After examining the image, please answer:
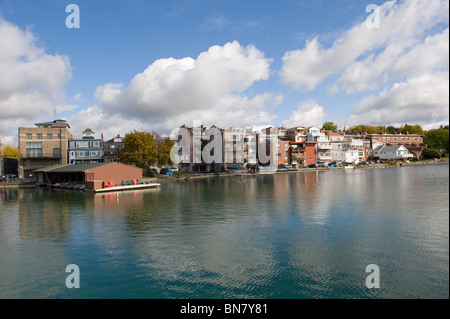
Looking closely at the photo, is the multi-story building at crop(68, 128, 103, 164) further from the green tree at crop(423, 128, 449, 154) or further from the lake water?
the green tree at crop(423, 128, 449, 154)

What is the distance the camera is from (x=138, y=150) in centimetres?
6425

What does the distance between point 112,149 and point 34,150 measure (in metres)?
19.2

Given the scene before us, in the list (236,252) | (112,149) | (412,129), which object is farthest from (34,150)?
(412,129)

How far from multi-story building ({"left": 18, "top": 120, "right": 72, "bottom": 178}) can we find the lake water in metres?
55.7

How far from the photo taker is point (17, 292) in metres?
11.3

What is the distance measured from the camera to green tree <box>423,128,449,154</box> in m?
12.5

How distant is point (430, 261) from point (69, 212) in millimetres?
28858

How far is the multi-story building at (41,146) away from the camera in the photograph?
71312 millimetres

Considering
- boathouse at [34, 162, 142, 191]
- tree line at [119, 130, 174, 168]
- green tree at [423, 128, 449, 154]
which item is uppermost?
tree line at [119, 130, 174, 168]

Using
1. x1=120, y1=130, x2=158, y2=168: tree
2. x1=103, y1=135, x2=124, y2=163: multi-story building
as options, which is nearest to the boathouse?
x1=120, y1=130, x2=158, y2=168: tree

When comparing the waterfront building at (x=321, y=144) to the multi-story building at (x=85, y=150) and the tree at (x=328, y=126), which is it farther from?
the multi-story building at (x=85, y=150)

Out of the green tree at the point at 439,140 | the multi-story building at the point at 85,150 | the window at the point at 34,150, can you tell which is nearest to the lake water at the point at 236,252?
the green tree at the point at 439,140
